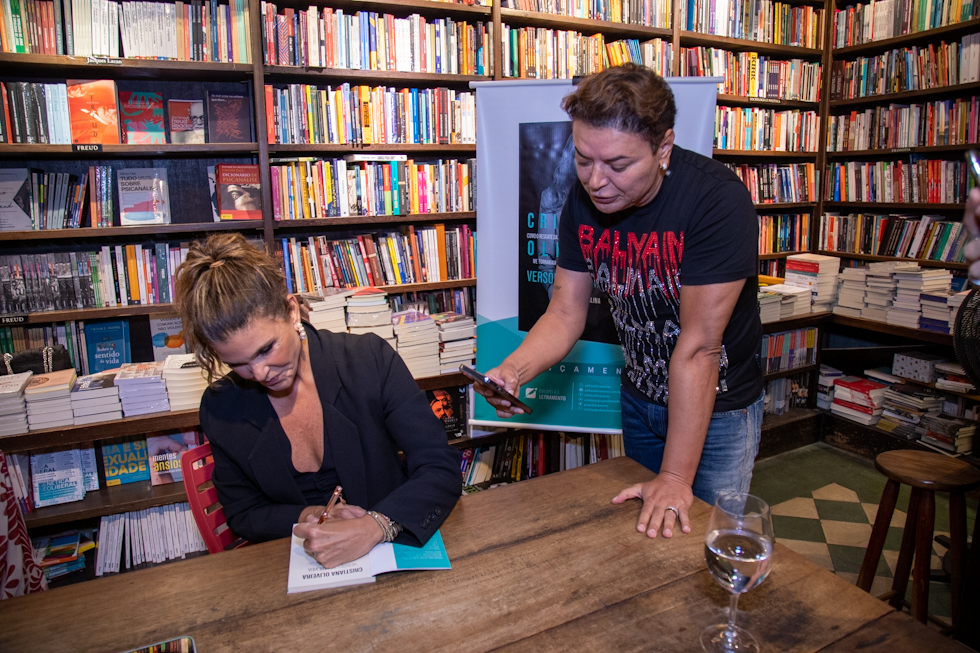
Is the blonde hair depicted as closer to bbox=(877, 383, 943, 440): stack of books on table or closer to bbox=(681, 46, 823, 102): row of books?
bbox=(681, 46, 823, 102): row of books

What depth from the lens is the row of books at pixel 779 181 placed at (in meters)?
4.11

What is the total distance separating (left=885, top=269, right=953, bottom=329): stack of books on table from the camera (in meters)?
3.37

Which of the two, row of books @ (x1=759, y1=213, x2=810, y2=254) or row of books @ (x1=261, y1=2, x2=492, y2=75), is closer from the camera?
row of books @ (x1=261, y1=2, x2=492, y2=75)

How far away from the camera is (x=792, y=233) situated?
4355 millimetres

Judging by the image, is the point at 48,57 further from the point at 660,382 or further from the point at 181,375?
the point at 660,382

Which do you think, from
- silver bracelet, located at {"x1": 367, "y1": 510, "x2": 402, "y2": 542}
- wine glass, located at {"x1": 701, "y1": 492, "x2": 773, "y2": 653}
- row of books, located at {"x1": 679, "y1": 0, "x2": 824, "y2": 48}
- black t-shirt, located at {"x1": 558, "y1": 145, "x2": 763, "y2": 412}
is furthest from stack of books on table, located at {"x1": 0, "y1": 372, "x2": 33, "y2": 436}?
row of books, located at {"x1": 679, "y1": 0, "x2": 824, "y2": 48}

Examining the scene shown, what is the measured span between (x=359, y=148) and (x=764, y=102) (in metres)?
2.80

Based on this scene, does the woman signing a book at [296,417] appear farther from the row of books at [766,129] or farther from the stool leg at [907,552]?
the row of books at [766,129]

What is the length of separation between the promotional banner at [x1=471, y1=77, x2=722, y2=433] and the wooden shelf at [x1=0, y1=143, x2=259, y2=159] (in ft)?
3.77

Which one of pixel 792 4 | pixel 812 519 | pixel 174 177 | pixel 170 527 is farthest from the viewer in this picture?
pixel 792 4

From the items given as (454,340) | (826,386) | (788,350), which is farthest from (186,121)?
(826,386)

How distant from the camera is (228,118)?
2850mm

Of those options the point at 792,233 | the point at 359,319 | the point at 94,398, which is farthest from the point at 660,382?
the point at 792,233

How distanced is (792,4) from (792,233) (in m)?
1.59
